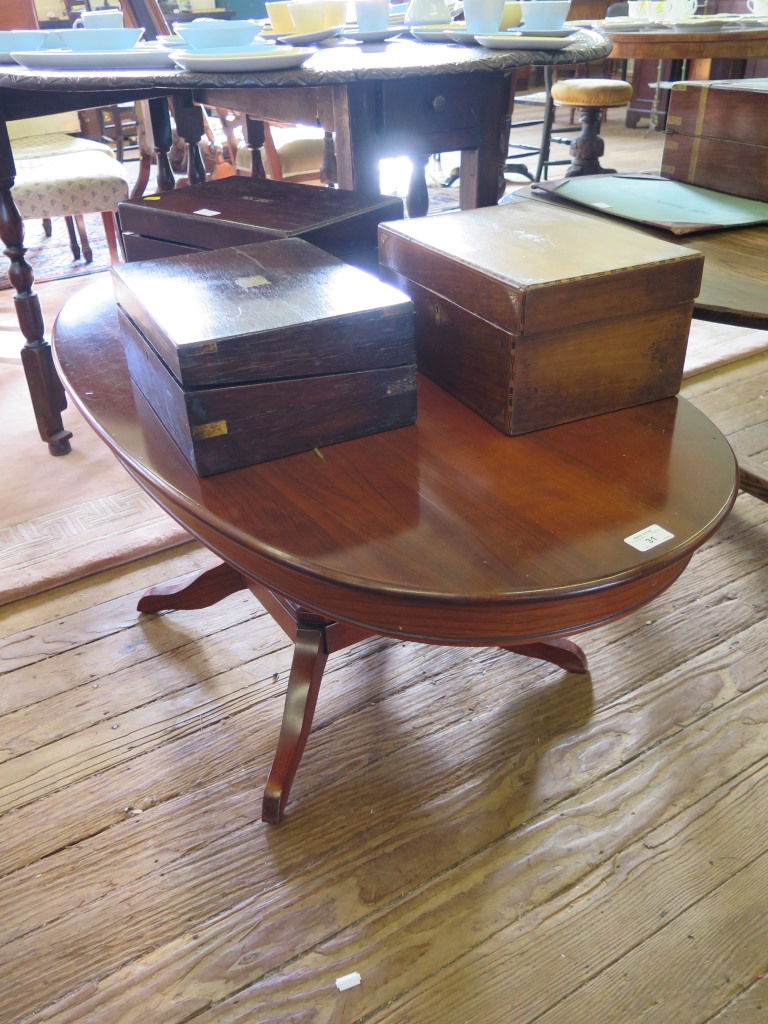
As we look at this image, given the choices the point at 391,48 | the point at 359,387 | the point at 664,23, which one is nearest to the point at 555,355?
the point at 359,387

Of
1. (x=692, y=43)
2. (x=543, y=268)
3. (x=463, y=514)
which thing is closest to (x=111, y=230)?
(x=692, y=43)

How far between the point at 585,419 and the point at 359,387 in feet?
0.81

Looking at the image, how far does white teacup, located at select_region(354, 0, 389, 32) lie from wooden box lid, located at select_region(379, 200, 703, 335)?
78 cm

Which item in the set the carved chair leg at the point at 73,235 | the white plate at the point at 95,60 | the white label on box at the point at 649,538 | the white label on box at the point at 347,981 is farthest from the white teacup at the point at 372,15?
the carved chair leg at the point at 73,235

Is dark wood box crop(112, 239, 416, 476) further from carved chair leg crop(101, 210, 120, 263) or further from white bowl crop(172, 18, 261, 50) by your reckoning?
carved chair leg crop(101, 210, 120, 263)

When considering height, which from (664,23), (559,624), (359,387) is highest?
(664,23)

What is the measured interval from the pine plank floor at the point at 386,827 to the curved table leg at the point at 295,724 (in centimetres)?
4

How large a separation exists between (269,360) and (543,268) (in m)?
0.28

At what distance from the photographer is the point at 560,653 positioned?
119 centimetres

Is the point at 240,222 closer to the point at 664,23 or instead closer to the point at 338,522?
the point at 338,522

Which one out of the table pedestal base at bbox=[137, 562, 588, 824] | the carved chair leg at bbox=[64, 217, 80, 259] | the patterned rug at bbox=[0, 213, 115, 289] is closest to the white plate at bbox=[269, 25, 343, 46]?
the table pedestal base at bbox=[137, 562, 588, 824]

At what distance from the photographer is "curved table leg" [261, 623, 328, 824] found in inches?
38.5

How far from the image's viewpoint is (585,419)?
0.86 meters

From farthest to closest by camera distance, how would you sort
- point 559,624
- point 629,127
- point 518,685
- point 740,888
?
1. point 629,127
2. point 518,685
3. point 740,888
4. point 559,624
